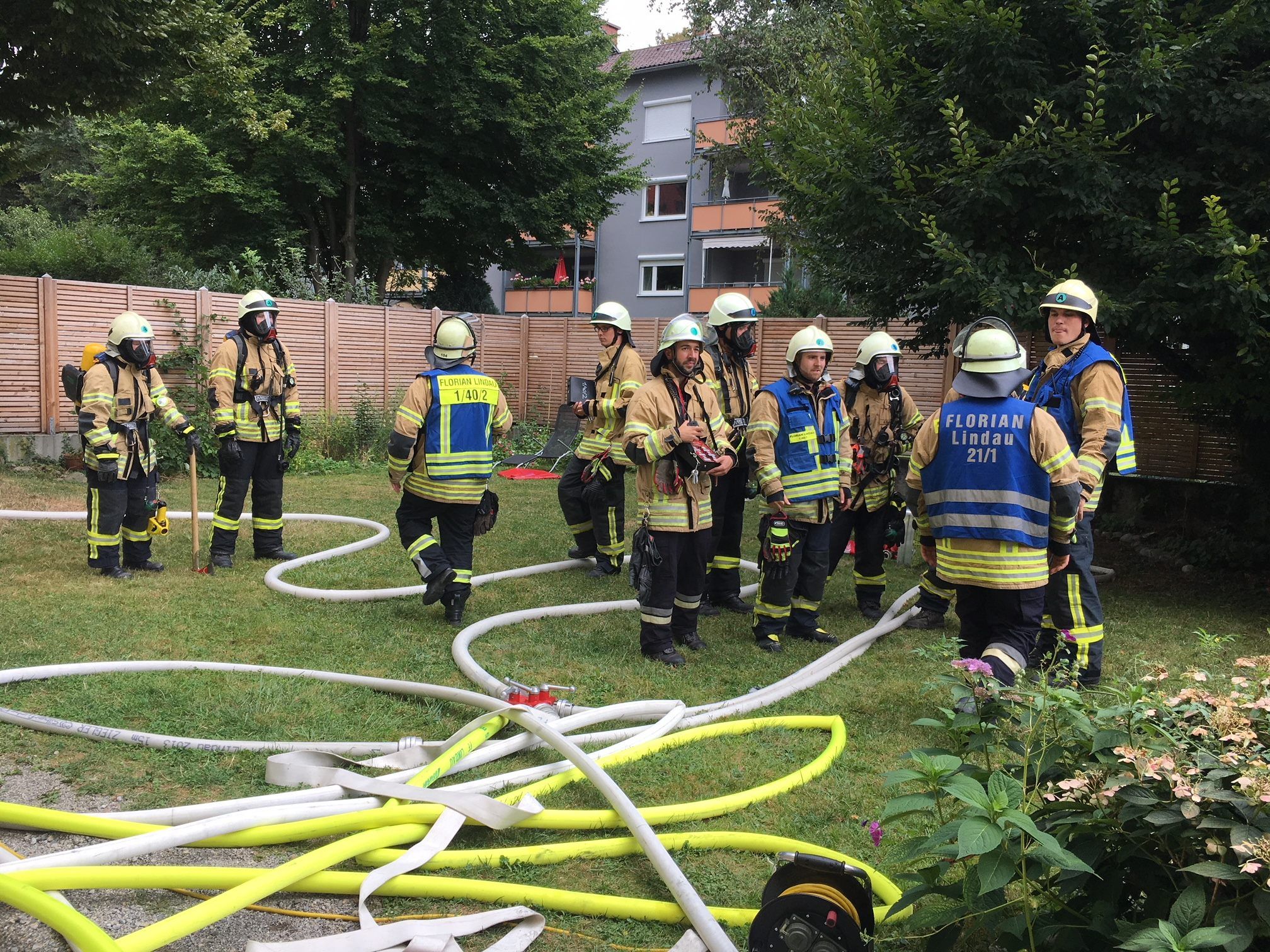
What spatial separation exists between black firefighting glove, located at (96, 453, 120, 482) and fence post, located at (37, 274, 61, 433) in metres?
5.77

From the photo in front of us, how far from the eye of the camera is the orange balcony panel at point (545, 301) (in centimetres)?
3541

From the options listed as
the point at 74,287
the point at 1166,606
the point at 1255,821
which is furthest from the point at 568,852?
the point at 74,287

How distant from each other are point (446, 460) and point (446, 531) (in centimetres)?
52

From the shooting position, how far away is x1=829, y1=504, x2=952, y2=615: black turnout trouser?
7137mm

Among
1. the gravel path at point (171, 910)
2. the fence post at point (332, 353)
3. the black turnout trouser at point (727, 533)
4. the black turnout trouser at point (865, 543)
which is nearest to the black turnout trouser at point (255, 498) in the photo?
the black turnout trouser at point (727, 533)

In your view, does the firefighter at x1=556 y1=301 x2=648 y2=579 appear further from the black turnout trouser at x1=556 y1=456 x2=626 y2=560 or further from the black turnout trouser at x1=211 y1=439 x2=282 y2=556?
the black turnout trouser at x1=211 y1=439 x2=282 y2=556

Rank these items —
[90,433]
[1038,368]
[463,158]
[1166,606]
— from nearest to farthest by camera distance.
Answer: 1. [1038,368]
2. [90,433]
3. [1166,606]
4. [463,158]

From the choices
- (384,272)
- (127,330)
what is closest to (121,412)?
(127,330)

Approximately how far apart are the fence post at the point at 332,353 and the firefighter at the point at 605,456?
8469 millimetres

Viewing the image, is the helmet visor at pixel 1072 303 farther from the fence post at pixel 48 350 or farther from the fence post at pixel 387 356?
the fence post at pixel 387 356

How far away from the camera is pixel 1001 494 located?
4.66 meters

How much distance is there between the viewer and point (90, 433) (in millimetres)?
7547

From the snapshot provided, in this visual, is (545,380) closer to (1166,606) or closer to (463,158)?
(463,158)

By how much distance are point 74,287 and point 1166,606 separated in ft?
42.2
